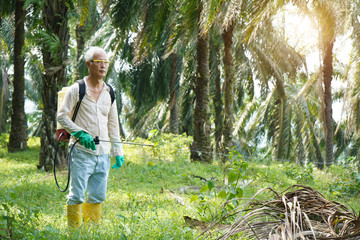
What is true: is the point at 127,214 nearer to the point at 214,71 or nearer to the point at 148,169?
the point at 148,169

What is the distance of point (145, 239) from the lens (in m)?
4.13

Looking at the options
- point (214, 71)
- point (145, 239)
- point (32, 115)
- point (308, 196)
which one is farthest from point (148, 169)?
point (32, 115)

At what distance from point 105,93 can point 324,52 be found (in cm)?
1266

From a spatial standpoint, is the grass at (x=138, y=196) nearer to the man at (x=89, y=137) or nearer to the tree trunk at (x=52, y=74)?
the man at (x=89, y=137)

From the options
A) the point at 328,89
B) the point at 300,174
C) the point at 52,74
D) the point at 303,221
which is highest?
the point at 328,89

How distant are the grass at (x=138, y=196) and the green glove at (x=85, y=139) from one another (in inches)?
31.5

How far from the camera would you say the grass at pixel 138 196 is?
4.27 m

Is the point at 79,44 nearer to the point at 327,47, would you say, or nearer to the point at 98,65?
the point at 327,47

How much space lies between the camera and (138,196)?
686cm

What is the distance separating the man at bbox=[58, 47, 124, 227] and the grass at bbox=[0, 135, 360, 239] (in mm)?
285

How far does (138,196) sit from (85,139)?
244cm

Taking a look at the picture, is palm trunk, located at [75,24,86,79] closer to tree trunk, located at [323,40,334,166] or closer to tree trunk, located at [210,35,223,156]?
tree trunk, located at [210,35,223,156]

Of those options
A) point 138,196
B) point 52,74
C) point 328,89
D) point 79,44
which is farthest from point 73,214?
point 79,44

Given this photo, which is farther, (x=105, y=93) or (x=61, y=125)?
(x=105, y=93)
